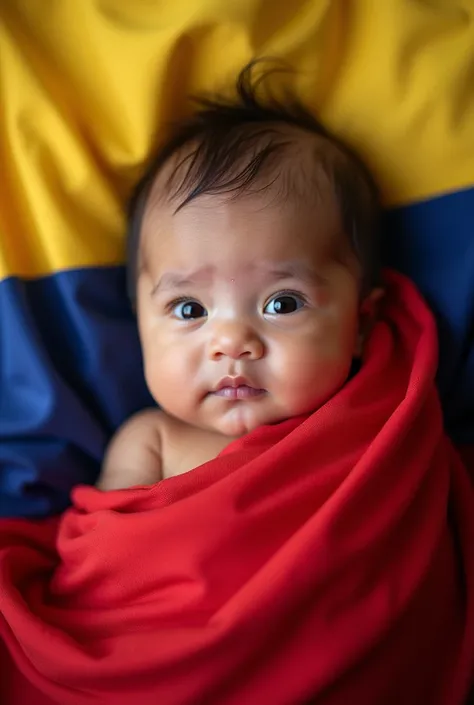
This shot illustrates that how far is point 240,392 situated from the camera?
3.12ft

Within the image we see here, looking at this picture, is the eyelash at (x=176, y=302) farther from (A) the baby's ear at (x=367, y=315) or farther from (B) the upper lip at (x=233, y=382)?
(A) the baby's ear at (x=367, y=315)

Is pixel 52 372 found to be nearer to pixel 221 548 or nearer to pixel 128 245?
pixel 128 245

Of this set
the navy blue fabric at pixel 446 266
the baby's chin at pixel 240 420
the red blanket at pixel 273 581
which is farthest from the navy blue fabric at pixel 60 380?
the navy blue fabric at pixel 446 266

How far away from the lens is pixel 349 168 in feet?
3.44

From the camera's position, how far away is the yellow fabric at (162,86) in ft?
3.37

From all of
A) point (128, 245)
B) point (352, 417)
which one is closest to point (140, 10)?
point (128, 245)

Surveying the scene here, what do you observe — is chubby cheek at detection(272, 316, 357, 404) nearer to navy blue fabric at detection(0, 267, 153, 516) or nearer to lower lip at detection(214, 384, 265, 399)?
lower lip at detection(214, 384, 265, 399)

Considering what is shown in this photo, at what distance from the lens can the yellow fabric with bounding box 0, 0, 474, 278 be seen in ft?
3.37

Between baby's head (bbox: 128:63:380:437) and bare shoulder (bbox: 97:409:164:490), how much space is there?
0.28 feet

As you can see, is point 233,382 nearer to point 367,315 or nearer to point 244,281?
point 244,281

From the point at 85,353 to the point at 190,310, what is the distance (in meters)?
0.21

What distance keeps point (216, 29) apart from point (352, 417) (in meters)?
0.59

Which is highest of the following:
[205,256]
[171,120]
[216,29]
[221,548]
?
[216,29]

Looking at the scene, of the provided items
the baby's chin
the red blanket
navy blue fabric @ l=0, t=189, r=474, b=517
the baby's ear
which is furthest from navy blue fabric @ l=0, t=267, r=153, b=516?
the baby's ear
